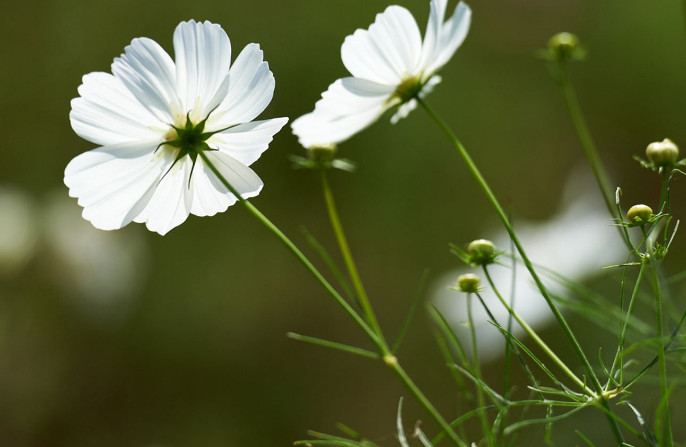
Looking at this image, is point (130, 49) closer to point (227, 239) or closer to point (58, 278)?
point (58, 278)

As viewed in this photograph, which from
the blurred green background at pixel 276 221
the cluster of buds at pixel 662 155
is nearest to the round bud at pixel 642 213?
the cluster of buds at pixel 662 155

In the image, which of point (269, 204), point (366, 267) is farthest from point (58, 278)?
point (366, 267)

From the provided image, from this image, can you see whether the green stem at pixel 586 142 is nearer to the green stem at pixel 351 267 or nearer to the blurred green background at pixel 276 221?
the green stem at pixel 351 267

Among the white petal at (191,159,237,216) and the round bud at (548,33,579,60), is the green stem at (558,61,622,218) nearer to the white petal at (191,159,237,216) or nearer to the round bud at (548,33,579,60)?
the round bud at (548,33,579,60)

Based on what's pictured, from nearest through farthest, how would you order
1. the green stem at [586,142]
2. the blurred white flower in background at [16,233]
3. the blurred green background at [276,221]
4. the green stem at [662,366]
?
the green stem at [662,366]
the green stem at [586,142]
the blurred white flower in background at [16,233]
the blurred green background at [276,221]

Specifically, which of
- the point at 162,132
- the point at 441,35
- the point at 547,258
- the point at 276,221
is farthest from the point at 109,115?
the point at 276,221

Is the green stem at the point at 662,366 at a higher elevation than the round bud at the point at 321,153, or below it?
below

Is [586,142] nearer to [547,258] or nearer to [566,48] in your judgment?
[566,48]
